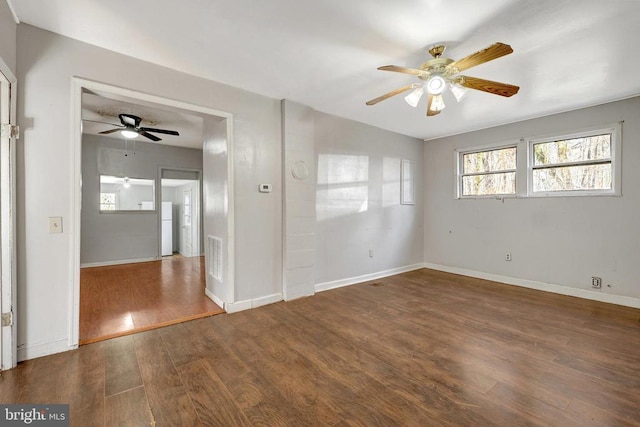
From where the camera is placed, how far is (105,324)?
2666 mm

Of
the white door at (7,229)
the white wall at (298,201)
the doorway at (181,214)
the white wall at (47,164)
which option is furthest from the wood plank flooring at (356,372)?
the doorway at (181,214)

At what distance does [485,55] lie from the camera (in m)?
1.87

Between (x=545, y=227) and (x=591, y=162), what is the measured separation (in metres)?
1.03

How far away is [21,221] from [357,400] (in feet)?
8.96

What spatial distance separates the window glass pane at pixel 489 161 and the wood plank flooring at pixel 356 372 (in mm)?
2409

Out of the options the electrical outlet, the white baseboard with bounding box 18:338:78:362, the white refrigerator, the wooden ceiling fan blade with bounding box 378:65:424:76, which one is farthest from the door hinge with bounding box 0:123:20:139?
the electrical outlet

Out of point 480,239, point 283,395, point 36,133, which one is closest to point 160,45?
point 36,133

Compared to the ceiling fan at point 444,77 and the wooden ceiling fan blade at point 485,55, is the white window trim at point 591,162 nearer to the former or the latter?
the ceiling fan at point 444,77

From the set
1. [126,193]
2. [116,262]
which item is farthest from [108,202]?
[116,262]

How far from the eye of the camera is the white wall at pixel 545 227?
3338 millimetres

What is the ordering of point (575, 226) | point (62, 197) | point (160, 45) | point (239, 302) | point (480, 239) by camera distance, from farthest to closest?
1. point (480, 239)
2. point (575, 226)
3. point (239, 302)
4. point (160, 45)
5. point (62, 197)

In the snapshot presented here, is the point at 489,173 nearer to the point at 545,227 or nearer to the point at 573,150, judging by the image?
the point at 573,150

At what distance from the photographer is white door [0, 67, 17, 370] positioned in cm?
186

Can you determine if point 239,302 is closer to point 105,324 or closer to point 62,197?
point 105,324
